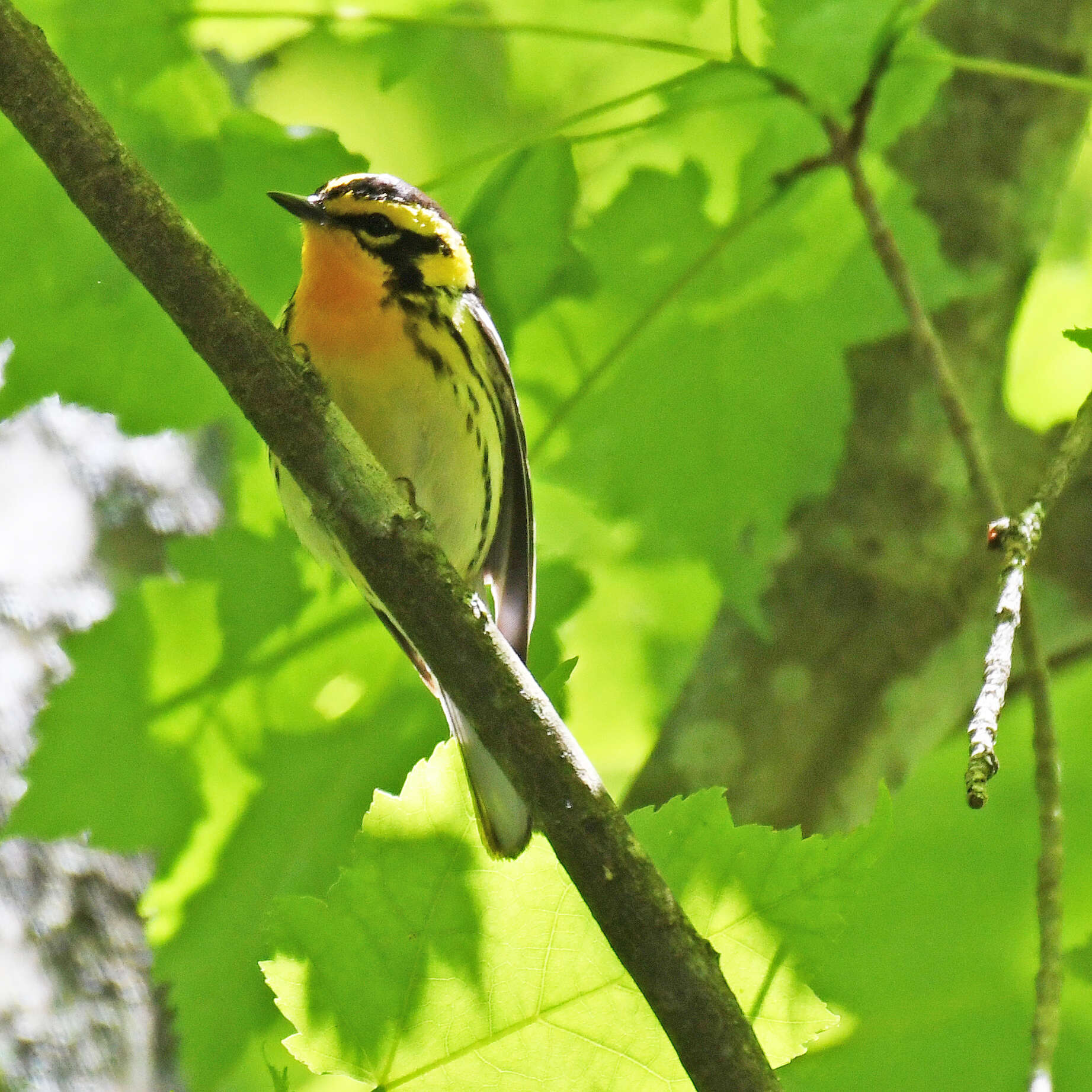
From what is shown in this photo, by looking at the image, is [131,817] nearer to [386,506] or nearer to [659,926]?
[386,506]

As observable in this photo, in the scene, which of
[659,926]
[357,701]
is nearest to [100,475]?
[357,701]

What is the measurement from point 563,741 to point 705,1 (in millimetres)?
1289

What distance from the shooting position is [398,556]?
1428 millimetres

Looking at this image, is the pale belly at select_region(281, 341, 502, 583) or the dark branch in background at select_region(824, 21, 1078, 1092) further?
the pale belly at select_region(281, 341, 502, 583)

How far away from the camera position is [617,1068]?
1.34 m

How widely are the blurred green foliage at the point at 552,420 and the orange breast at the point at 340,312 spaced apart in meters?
0.07

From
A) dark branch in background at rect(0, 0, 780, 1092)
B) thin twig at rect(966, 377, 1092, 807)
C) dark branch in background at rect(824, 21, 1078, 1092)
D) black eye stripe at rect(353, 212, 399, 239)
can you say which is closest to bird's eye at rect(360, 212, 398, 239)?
black eye stripe at rect(353, 212, 399, 239)

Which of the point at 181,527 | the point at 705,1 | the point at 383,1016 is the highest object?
the point at 181,527

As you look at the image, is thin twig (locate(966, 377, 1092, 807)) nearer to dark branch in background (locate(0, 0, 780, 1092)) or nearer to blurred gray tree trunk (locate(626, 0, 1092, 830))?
dark branch in background (locate(0, 0, 780, 1092))

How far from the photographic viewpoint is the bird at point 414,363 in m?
2.35

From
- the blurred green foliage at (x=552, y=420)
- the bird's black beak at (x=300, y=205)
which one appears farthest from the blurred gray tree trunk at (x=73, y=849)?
the blurred green foliage at (x=552, y=420)

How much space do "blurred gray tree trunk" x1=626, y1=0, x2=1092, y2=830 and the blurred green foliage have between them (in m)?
0.45

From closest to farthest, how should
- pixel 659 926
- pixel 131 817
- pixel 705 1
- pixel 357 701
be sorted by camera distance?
pixel 659 926, pixel 131 817, pixel 705 1, pixel 357 701

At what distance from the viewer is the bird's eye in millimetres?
2555
